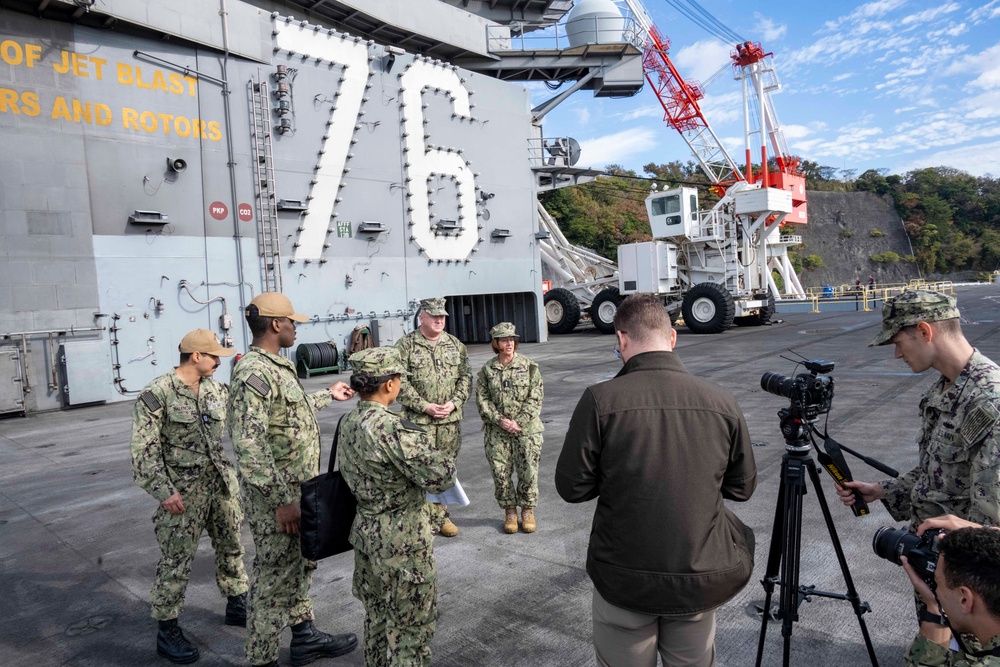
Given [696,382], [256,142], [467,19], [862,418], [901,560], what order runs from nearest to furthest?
[901,560] < [696,382] < [862,418] < [256,142] < [467,19]

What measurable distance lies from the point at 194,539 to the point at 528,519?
2.41 m

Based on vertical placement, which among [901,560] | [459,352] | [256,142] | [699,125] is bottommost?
[901,560]

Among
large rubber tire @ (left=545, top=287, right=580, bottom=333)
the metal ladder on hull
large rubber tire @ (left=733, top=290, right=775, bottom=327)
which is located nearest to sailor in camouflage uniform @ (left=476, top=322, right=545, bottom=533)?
the metal ladder on hull

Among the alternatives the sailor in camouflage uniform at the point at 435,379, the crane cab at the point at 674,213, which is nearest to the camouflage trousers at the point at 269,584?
the sailor in camouflage uniform at the point at 435,379

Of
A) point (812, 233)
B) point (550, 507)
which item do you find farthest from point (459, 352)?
point (812, 233)

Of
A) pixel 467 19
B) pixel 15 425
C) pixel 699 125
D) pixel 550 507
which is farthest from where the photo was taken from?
pixel 699 125

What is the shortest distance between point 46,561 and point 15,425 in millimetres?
7138

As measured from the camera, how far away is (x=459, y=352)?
510cm

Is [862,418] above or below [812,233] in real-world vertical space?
below

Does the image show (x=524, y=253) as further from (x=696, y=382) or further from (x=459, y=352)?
(x=696, y=382)

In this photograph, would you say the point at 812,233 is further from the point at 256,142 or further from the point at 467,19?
the point at 256,142

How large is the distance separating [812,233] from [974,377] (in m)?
70.6

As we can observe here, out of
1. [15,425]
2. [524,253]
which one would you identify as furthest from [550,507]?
[524,253]

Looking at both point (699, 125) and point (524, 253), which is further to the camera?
point (699, 125)
